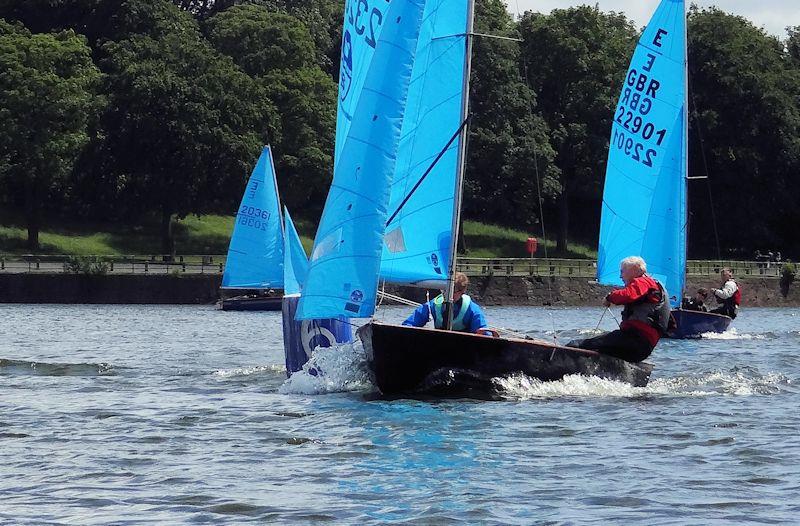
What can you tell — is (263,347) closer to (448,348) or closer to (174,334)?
(174,334)

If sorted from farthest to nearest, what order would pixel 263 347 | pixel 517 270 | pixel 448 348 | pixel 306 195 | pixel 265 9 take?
pixel 265 9 → pixel 306 195 → pixel 517 270 → pixel 263 347 → pixel 448 348

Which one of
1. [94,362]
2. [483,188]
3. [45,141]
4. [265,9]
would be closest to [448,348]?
[94,362]

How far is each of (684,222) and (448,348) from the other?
19081 millimetres

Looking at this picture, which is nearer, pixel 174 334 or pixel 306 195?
pixel 174 334

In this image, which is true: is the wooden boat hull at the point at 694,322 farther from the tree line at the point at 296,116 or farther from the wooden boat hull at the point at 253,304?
the tree line at the point at 296,116

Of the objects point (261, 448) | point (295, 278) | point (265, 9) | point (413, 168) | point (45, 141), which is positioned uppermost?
point (265, 9)

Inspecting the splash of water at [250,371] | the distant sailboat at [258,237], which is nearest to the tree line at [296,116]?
the distant sailboat at [258,237]

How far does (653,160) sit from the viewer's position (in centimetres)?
3391

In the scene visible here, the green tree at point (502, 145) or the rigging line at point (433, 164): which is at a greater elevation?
the green tree at point (502, 145)

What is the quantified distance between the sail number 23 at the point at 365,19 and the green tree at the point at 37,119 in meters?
46.4

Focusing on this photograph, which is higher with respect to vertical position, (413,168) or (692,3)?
(692,3)

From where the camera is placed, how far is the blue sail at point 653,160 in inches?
1321

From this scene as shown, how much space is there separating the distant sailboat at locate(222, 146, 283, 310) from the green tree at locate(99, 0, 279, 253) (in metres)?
17.1

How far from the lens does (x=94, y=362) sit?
24.3m
